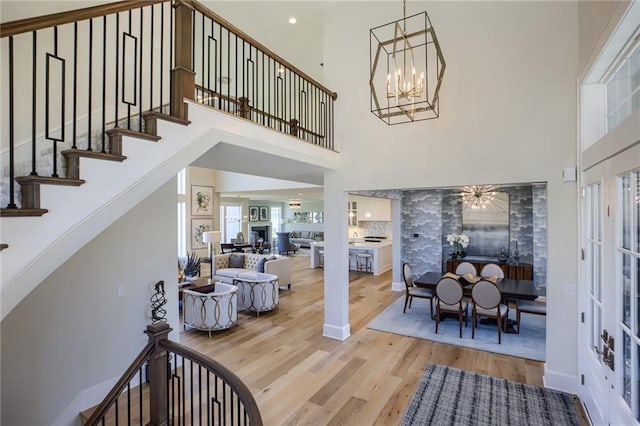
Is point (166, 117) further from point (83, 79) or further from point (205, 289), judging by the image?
point (205, 289)

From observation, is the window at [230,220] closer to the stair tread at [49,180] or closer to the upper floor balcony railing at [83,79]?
the upper floor balcony railing at [83,79]

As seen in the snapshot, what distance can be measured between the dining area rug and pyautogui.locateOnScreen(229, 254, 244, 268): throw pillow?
4.14 meters

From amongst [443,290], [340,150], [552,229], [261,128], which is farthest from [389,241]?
[261,128]

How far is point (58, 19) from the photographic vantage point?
6.02ft

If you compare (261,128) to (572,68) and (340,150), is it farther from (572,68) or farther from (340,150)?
(572,68)

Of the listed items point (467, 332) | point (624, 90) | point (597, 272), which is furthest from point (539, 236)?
point (624, 90)

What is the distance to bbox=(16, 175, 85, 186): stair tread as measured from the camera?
174 centimetres

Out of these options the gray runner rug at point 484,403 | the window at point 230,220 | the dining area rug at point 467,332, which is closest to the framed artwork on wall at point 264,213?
the window at point 230,220

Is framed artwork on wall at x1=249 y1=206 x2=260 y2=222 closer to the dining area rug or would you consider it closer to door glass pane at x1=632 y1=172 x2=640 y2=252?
the dining area rug

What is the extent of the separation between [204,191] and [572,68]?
1026 centimetres

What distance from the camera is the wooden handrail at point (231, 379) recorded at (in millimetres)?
1700

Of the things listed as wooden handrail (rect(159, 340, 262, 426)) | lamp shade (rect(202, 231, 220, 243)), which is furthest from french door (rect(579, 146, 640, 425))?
lamp shade (rect(202, 231, 220, 243))

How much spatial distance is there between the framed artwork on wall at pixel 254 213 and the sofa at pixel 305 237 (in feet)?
7.23

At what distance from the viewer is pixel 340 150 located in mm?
5195
